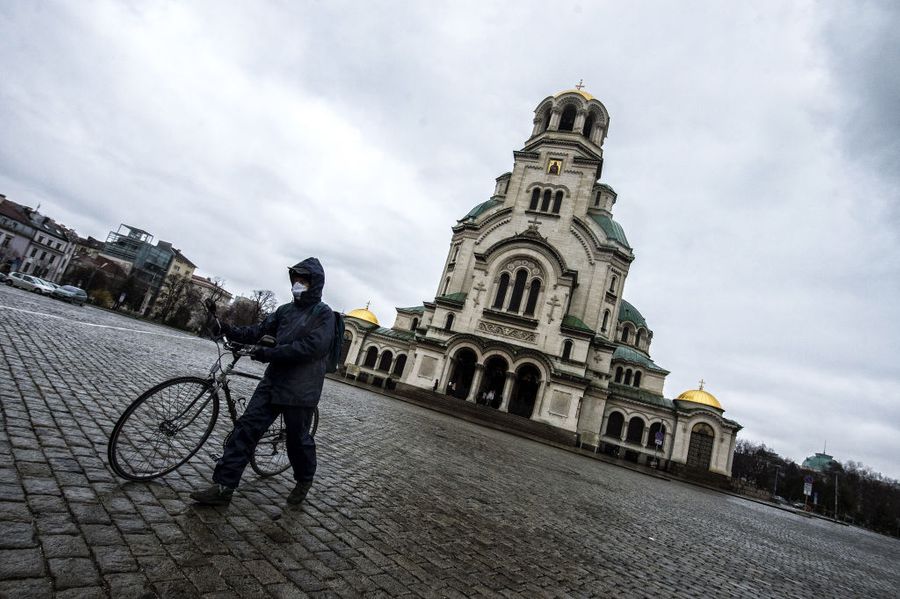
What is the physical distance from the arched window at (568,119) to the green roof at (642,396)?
23.3m

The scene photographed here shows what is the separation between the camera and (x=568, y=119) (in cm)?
3997

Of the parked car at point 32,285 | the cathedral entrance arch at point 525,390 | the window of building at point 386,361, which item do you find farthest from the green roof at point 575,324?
the parked car at point 32,285

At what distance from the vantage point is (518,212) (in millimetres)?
36375

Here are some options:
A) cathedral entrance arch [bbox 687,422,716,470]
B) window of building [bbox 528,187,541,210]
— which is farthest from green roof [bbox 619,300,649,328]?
window of building [bbox 528,187,541,210]

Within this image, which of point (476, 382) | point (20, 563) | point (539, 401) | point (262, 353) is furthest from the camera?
point (476, 382)

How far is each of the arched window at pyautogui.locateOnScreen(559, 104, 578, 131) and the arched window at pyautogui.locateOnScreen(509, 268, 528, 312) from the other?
15982 millimetres

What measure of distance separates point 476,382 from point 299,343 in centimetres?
2695

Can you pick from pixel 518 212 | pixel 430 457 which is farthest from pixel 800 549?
pixel 518 212

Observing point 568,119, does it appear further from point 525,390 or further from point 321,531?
point 321,531

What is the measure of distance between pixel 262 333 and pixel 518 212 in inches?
1322

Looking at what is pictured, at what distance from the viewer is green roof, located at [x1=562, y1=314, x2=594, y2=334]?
30578 millimetres

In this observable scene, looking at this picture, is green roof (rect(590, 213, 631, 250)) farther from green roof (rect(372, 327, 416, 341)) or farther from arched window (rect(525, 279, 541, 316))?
green roof (rect(372, 327, 416, 341))

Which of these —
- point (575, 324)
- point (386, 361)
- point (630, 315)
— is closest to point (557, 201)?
point (575, 324)

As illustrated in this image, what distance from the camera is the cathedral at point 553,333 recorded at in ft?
100
